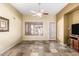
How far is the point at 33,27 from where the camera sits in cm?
1242

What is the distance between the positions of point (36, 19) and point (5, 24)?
6.40 meters

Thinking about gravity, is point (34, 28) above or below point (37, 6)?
below

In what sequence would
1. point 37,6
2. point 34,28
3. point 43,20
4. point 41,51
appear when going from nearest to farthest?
point 41,51 → point 37,6 → point 43,20 → point 34,28

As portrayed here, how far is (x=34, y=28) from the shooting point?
12422 millimetres

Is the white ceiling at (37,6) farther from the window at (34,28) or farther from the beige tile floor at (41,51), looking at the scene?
the window at (34,28)

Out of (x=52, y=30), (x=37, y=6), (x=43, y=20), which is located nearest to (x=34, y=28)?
(x=43, y=20)

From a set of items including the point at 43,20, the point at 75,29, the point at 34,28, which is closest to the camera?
the point at 75,29

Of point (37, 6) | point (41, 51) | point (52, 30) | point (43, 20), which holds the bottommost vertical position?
point (41, 51)

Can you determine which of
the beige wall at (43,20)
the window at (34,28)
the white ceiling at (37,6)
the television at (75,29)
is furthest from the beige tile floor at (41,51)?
the window at (34,28)

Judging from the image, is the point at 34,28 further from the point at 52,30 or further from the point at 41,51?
the point at 41,51

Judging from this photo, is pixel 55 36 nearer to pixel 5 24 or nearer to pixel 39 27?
pixel 39 27

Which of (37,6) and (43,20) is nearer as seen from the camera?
(37,6)

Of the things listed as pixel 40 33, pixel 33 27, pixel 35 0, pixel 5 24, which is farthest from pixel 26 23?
pixel 35 0

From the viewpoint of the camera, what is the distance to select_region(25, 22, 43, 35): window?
12.3 m
